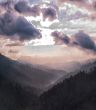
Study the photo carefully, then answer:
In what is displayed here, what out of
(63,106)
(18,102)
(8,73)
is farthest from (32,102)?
(8,73)

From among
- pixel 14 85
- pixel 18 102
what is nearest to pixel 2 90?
pixel 14 85

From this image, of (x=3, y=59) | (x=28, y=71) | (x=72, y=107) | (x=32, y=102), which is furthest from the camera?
(x=3, y=59)

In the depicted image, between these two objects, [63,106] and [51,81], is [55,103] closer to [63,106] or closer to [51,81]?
[63,106]

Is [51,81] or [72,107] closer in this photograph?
[72,107]

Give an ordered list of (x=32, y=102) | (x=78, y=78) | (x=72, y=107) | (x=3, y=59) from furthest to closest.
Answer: (x=3, y=59) → (x=78, y=78) → (x=32, y=102) → (x=72, y=107)

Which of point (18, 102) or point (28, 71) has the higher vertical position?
point (28, 71)

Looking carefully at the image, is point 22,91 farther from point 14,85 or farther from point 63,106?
point 63,106
